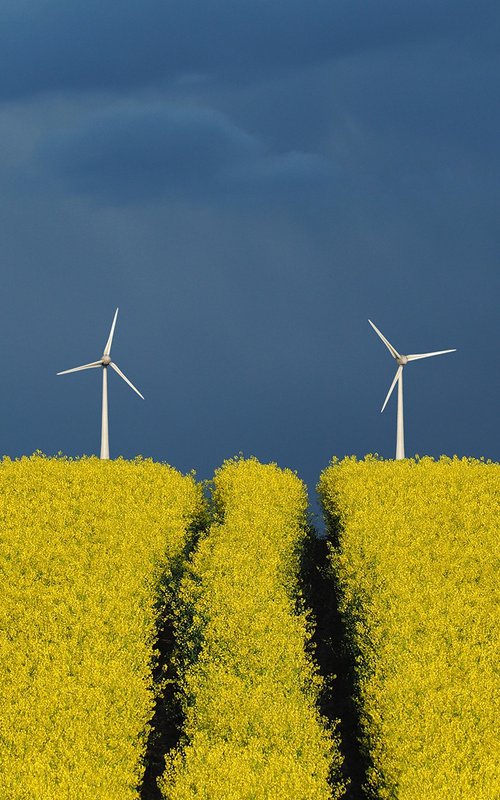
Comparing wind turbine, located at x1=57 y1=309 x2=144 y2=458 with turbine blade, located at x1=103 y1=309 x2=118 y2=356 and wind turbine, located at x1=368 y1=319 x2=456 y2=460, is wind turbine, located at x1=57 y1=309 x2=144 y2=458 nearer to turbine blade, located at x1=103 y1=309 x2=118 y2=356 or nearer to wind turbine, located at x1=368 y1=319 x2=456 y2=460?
turbine blade, located at x1=103 y1=309 x2=118 y2=356

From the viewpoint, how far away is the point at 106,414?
51.4 meters

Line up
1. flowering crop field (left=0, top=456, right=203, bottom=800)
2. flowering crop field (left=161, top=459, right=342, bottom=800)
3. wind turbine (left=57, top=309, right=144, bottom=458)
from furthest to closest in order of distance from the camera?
1. wind turbine (left=57, top=309, right=144, bottom=458)
2. flowering crop field (left=0, top=456, right=203, bottom=800)
3. flowering crop field (left=161, top=459, right=342, bottom=800)

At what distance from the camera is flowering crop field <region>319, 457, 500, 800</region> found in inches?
758

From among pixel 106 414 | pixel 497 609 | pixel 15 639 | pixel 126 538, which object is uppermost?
pixel 106 414

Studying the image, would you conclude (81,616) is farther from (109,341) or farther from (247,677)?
(109,341)

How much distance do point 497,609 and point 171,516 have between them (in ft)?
44.1

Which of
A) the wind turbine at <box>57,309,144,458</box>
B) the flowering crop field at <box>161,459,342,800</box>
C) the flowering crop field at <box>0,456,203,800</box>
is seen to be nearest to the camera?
the flowering crop field at <box>161,459,342,800</box>

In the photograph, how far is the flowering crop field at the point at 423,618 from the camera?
63.2 feet

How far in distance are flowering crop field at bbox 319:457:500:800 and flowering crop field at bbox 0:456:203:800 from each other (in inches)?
236

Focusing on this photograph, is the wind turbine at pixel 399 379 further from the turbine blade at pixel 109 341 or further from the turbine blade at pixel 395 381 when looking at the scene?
the turbine blade at pixel 109 341

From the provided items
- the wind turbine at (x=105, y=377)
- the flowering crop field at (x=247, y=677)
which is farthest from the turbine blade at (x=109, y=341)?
the flowering crop field at (x=247, y=677)

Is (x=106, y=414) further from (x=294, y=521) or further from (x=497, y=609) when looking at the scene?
(x=497, y=609)

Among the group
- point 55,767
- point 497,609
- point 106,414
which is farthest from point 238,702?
point 106,414

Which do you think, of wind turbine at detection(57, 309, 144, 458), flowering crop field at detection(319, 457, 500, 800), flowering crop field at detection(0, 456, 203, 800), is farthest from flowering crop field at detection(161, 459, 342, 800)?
wind turbine at detection(57, 309, 144, 458)
